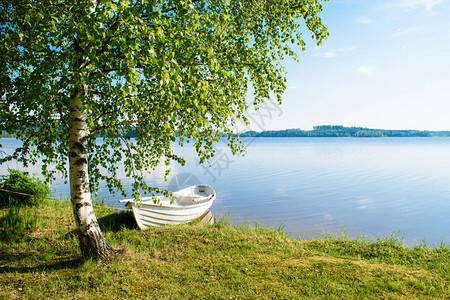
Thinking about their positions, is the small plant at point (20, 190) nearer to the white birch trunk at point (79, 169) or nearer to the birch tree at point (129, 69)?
the birch tree at point (129, 69)

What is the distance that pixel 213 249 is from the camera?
25.2 ft

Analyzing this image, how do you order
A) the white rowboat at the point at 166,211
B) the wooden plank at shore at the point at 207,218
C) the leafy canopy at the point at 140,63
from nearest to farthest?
1. the leafy canopy at the point at 140,63
2. the white rowboat at the point at 166,211
3. the wooden plank at shore at the point at 207,218

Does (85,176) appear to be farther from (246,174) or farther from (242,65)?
(246,174)

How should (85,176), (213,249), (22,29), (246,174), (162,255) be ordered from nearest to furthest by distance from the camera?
(22,29) → (85,176) → (162,255) → (213,249) → (246,174)

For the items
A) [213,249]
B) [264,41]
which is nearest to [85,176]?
[213,249]

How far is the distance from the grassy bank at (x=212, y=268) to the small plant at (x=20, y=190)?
134 centimetres

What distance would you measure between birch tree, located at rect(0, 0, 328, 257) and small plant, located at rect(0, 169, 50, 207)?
4108mm

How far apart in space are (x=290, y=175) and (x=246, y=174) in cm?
463

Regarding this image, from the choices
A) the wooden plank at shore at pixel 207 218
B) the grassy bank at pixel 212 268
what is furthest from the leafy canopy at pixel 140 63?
the wooden plank at shore at pixel 207 218

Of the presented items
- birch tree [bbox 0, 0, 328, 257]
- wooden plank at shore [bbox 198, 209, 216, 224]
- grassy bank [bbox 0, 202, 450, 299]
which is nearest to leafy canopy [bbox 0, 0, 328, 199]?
birch tree [bbox 0, 0, 328, 257]

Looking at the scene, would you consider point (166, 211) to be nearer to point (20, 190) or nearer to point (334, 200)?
point (20, 190)

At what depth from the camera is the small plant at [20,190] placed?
10.1m

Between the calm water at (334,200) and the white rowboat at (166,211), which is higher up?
the white rowboat at (166,211)

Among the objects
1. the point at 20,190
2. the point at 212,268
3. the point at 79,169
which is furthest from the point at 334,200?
the point at 20,190
